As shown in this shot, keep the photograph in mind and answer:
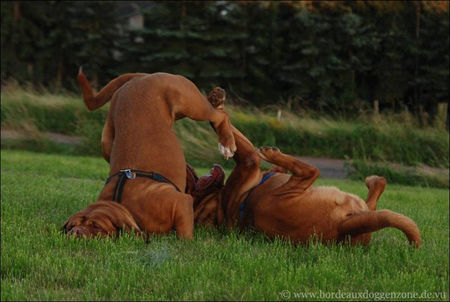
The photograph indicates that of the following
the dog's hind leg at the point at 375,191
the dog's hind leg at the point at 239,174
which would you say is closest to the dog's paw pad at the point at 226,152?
the dog's hind leg at the point at 239,174

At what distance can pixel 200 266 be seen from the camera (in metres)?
3.19

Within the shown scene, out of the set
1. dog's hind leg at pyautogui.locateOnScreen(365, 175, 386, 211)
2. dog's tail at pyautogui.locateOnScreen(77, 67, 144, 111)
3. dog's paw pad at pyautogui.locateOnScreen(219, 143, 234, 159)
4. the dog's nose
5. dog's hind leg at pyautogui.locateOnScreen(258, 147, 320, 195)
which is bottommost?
the dog's nose

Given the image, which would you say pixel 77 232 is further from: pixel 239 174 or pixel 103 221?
pixel 239 174

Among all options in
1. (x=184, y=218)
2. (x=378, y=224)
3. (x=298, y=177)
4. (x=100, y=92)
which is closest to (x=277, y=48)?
(x=100, y=92)

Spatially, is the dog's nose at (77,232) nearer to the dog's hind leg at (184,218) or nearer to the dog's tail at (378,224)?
the dog's hind leg at (184,218)

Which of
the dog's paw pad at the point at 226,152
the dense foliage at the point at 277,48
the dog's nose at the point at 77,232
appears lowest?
the dense foliage at the point at 277,48

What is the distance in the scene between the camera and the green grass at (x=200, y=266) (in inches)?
110

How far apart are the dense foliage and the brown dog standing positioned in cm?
1788

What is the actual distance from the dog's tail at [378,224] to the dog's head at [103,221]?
4.64 feet

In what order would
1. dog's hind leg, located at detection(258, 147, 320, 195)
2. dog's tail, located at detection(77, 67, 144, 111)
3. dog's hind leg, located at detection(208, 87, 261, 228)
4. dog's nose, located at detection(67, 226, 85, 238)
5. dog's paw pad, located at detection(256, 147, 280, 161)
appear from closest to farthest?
dog's nose, located at detection(67, 226, 85, 238)
dog's hind leg, located at detection(258, 147, 320, 195)
dog's paw pad, located at detection(256, 147, 280, 161)
dog's hind leg, located at detection(208, 87, 261, 228)
dog's tail, located at detection(77, 67, 144, 111)

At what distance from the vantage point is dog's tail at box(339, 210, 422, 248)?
3566mm

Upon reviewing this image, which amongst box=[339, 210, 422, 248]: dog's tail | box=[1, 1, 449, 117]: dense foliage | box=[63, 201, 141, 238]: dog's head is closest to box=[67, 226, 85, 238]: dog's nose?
box=[63, 201, 141, 238]: dog's head

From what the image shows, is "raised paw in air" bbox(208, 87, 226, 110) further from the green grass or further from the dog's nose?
the dog's nose

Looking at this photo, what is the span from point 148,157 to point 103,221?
561 mm
